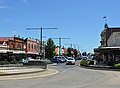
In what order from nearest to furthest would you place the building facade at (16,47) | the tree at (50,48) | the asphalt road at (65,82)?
the asphalt road at (65,82), the building facade at (16,47), the tree at (50,48)

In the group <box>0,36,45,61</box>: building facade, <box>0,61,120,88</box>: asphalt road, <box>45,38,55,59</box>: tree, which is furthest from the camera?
<box>45,38,55,59</box>: tree

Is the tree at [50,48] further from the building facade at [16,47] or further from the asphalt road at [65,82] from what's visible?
the asphalt road at [65,82]

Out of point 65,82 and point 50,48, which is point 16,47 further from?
point 65,82

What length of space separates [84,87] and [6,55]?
7271 cm

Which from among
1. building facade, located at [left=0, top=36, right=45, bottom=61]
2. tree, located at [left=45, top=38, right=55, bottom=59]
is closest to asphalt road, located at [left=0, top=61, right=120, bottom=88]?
building facade, located at [left=0, top=36, right=45, bottom=61]

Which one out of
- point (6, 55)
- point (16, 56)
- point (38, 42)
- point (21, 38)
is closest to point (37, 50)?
point (38, 42)

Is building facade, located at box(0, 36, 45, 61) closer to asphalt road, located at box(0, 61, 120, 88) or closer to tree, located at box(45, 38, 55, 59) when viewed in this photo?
tree, located at box(45, 38, 55, 59)

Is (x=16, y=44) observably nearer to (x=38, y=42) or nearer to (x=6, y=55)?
(x=6, y=55)

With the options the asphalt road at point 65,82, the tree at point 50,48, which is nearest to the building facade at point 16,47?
the tree at point 50,48

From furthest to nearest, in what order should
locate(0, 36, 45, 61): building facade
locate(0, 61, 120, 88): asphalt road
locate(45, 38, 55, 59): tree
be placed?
locate(45, 38, 55, 59): tree → locate(0, 36, 45, 61): building facade → locate(0, 61, 120, 88): asphalt road

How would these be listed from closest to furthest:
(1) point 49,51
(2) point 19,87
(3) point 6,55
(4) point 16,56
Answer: (2) point 19,87, (3) point 6,55, (4) point 16,56, (1) point 49,51

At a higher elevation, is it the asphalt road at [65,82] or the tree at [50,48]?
the tree at [50,48]

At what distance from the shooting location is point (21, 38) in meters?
107

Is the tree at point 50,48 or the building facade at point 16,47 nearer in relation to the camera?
the building facade at point 16,47
